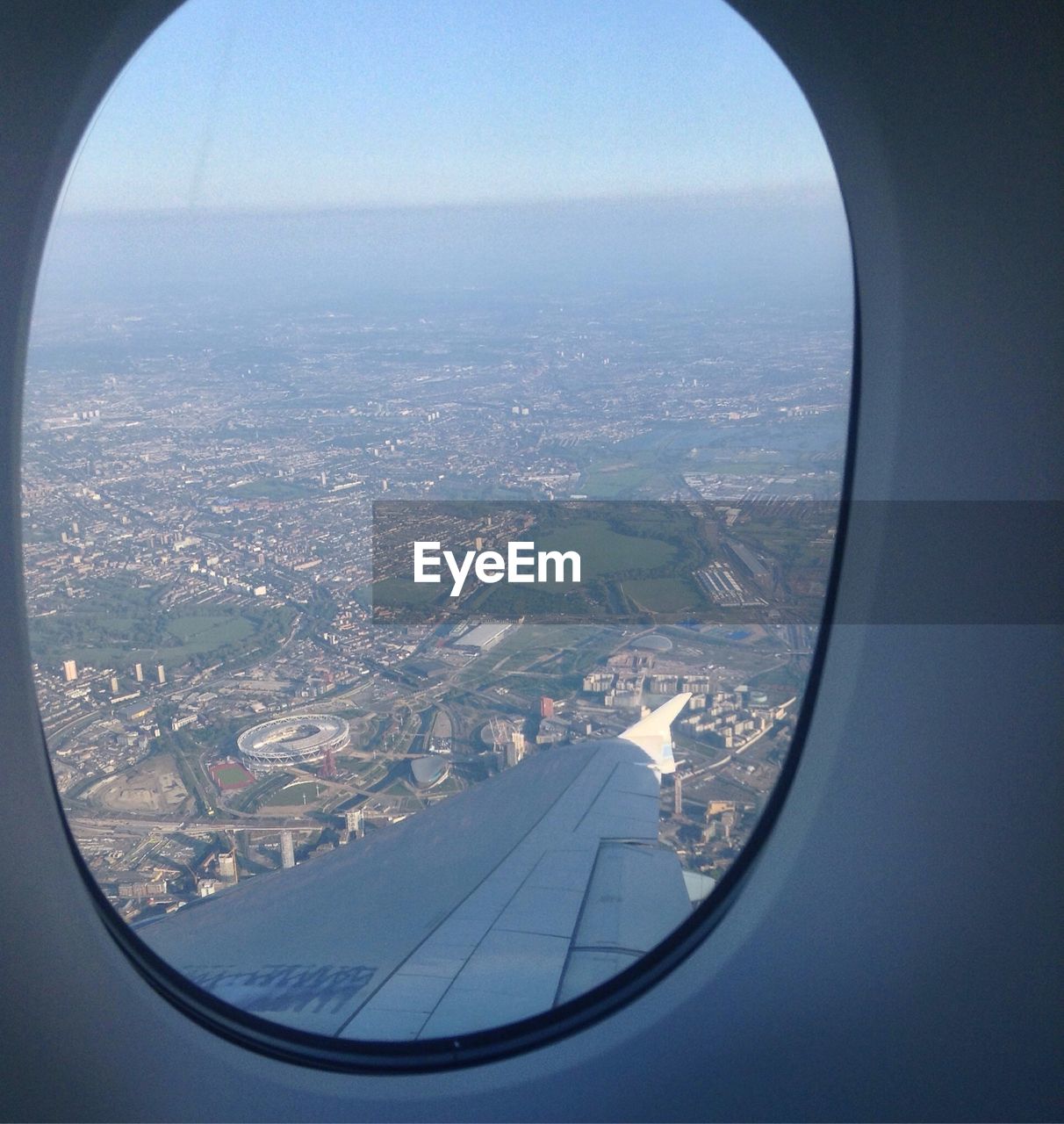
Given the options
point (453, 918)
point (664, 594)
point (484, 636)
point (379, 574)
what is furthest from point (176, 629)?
point (664, 594)

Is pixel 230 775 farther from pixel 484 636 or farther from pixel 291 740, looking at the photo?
pixel 484 636

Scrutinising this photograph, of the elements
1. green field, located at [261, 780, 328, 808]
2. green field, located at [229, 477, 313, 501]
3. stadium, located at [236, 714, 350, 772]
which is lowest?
green field, located at [261, 780, 328, 808]

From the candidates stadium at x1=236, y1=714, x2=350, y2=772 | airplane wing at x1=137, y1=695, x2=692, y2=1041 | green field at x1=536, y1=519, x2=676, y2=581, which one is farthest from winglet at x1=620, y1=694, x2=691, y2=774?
stadium at x1=236, y1=714, x2=350, y2=772

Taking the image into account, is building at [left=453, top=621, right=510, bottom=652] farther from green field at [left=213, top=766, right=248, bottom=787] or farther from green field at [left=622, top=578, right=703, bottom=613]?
green field at [left=213, top=766, right=248, bottom=787]

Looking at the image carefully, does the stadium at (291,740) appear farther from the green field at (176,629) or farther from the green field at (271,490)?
the green field at (271,490)

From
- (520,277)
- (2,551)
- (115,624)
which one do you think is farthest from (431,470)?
(2,551)

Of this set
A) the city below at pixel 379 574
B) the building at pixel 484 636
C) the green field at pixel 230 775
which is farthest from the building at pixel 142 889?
the building at pixel 484 636

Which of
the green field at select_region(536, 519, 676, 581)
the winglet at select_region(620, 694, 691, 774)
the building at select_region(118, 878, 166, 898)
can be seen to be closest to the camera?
the building at select_region(118, 878, 166, 898)

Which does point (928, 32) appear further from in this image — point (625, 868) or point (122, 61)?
point (625, 868)
